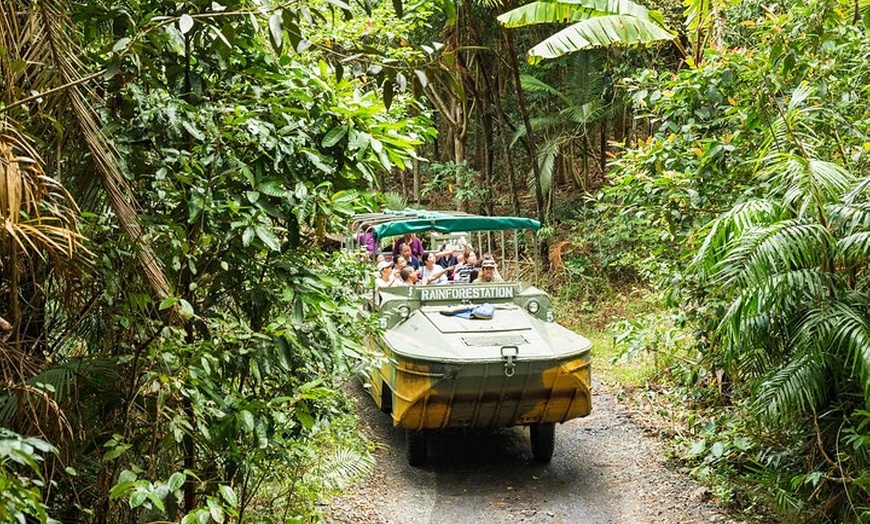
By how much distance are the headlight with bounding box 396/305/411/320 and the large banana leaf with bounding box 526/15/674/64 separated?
376 centimetres

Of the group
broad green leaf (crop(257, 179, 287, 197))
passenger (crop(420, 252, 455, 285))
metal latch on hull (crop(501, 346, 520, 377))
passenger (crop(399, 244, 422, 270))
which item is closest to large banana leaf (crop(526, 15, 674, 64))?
passenger (crop(420, 252, 455, 285))

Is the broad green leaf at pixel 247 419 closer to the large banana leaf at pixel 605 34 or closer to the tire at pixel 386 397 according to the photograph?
the tire at pixel 386 397

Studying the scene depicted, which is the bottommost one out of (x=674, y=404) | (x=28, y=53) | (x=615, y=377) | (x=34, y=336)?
(x=615, y=377)

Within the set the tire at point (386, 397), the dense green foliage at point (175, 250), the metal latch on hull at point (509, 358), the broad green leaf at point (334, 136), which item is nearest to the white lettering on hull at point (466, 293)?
the tire at point (386, 397)

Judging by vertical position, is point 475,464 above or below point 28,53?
below

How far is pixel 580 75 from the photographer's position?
1722cm

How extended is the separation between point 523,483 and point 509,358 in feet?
4.75

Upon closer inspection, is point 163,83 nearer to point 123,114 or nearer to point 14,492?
point 123,114

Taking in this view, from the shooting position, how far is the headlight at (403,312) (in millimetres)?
8695

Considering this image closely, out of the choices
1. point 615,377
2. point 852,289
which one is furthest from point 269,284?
point 615,377

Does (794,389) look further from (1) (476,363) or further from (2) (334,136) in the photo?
(2) (334,136)

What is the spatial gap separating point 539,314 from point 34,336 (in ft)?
20.0

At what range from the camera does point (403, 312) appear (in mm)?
8719

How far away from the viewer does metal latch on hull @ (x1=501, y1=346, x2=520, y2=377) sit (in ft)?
23.9
